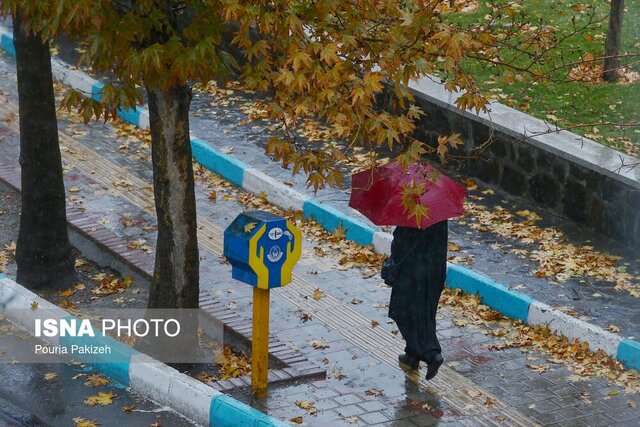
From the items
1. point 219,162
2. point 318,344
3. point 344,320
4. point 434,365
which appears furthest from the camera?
point 219,162

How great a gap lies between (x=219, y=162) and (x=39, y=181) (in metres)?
3.47

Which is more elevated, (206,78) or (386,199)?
(206,78)

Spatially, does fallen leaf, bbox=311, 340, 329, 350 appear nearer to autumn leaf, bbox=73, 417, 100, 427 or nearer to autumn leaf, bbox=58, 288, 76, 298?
autumn leaf, bbox=73, 417, 100, 427

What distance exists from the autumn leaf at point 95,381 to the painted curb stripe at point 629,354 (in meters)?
4.25

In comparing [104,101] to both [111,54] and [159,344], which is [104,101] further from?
[159,344]

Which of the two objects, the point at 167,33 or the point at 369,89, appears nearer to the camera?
the point at 369,89

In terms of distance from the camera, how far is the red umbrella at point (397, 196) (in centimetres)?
873

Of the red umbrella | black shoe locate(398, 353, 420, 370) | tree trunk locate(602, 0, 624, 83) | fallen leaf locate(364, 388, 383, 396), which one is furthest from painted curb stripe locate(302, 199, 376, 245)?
tree trunk locate(602, 0, 624, 83)

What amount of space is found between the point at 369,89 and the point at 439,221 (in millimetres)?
1467

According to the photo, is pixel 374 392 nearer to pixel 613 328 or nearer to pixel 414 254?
pixel 414 254

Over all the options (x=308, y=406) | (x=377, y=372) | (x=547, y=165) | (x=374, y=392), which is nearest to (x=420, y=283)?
(x=377, y=372)

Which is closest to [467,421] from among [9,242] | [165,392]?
[165,392]

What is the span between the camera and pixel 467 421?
28.5 ft

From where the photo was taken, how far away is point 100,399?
904cm
